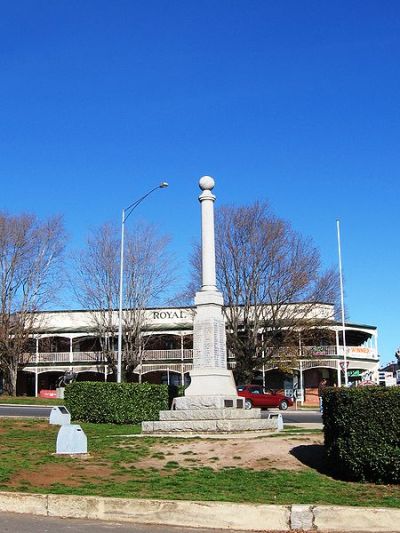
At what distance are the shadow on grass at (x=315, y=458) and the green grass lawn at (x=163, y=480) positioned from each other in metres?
0.18

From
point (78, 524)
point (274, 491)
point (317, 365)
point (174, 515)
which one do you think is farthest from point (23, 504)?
point (317, 365)

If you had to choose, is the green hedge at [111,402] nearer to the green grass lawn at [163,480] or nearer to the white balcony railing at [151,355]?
the green grass lawn at [163,480]

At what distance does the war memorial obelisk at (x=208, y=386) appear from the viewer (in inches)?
658

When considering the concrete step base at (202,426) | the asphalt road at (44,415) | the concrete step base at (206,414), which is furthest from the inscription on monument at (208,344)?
the asphalt road at (44,415)

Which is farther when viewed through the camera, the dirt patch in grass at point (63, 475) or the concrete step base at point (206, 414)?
the concrete step base at point (206, 414)

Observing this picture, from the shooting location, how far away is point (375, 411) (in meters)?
9.23

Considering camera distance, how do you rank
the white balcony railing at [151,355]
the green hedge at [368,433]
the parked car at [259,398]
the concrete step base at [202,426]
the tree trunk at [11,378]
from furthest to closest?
the white balcony railing at [151,355]
the tree trunk at [11,378]
the parked car at [259,398]
the concrete step base at [202,426]
the green hedge at [368,433]

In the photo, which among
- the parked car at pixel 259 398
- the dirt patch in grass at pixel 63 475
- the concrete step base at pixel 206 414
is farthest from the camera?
the parked car at pixel 259 398

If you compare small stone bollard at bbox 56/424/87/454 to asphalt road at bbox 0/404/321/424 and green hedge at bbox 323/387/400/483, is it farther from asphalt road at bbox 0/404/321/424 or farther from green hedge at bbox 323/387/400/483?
asphalt road at bbox 0/404/321/424

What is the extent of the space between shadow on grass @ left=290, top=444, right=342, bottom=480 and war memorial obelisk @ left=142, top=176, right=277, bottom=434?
425 cm

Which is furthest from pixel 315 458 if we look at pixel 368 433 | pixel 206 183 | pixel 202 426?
pixel 206 183

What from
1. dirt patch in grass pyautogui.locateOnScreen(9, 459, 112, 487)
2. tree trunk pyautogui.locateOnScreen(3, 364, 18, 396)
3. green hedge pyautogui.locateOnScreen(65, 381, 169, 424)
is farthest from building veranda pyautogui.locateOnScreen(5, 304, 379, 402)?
dirt patch in grass pyautogui.locateOnScreen(9, 459, 112, 487)

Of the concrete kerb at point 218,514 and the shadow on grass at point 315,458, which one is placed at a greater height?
the shadow on grass at point 315,458

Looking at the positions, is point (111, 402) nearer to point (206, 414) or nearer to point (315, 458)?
point (206, 414)
